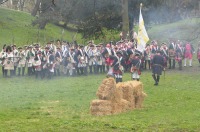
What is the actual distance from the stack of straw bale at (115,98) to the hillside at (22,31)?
86.7ft

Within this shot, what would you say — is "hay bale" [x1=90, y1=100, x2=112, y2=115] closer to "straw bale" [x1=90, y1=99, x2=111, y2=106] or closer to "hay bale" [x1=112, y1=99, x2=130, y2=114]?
"straw bale" [x1=90, y1=99, x2=111, y2=106]

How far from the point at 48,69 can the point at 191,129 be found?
1747 centimetres

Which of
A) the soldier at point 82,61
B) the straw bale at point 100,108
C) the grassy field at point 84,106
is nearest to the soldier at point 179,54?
the grassy field at point 84,106

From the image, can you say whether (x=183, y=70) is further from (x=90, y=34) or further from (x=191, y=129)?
(x=191, y=129)

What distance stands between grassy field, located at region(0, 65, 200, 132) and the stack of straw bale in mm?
314

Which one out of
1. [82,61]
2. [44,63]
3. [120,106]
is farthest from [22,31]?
[120,106]

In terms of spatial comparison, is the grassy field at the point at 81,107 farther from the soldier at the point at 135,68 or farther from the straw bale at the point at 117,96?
the soldier at the point at 135,68

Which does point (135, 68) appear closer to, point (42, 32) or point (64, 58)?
point (64, 58)

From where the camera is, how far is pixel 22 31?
49062 millimetres

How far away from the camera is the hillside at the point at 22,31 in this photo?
45866mm

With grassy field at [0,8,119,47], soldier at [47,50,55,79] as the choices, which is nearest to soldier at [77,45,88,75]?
soldier at [47,50,55,79]

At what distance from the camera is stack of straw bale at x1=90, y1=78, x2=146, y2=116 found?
Result: 1661 centimetres

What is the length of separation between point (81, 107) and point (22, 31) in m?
31.5

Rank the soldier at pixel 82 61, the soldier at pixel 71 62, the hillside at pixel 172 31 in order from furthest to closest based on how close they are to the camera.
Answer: the hillside at pixel 172 31 < the soldier at pixel 82 61 < the soldier at pixel 71 62
